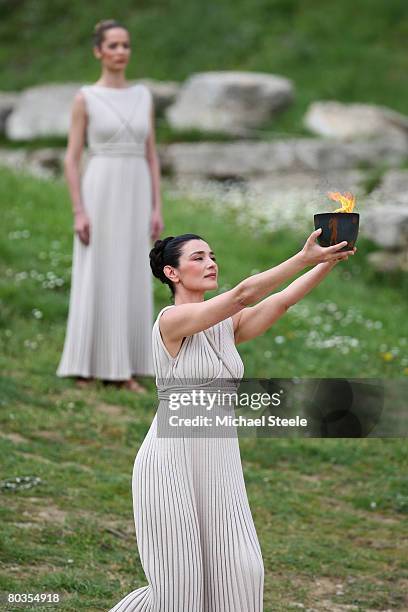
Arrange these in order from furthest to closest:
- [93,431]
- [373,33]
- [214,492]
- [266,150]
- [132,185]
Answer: [373,33] → [266,150] → [132,185] → [93,431] → [214,492]

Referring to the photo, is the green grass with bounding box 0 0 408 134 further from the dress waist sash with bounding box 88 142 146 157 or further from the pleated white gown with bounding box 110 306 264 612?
the pleated white gown with bounding box 110 306 264 612

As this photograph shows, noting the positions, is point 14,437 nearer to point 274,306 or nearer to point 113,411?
point 113,411

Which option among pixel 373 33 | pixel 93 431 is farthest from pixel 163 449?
pixel 373 33

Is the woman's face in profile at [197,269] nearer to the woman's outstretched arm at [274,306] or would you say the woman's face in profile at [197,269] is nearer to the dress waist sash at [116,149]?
the woman's outstretched arm at [274,306]

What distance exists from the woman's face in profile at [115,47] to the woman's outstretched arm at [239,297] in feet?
13.4

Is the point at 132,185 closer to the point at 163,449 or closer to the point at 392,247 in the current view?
the point at 392,247

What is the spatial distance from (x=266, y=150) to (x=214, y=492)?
10796mm

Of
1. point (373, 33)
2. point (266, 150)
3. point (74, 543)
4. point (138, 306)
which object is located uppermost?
point (373, 33)

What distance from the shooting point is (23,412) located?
24.1 ft

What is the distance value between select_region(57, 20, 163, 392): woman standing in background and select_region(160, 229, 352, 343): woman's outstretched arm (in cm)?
403

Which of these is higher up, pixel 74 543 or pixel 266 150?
pixel 266 150

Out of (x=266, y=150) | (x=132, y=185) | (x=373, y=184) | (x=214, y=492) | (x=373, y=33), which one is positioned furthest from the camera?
(x=373, y=33)

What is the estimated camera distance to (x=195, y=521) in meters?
3.89

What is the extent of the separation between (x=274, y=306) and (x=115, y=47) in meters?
4.12
